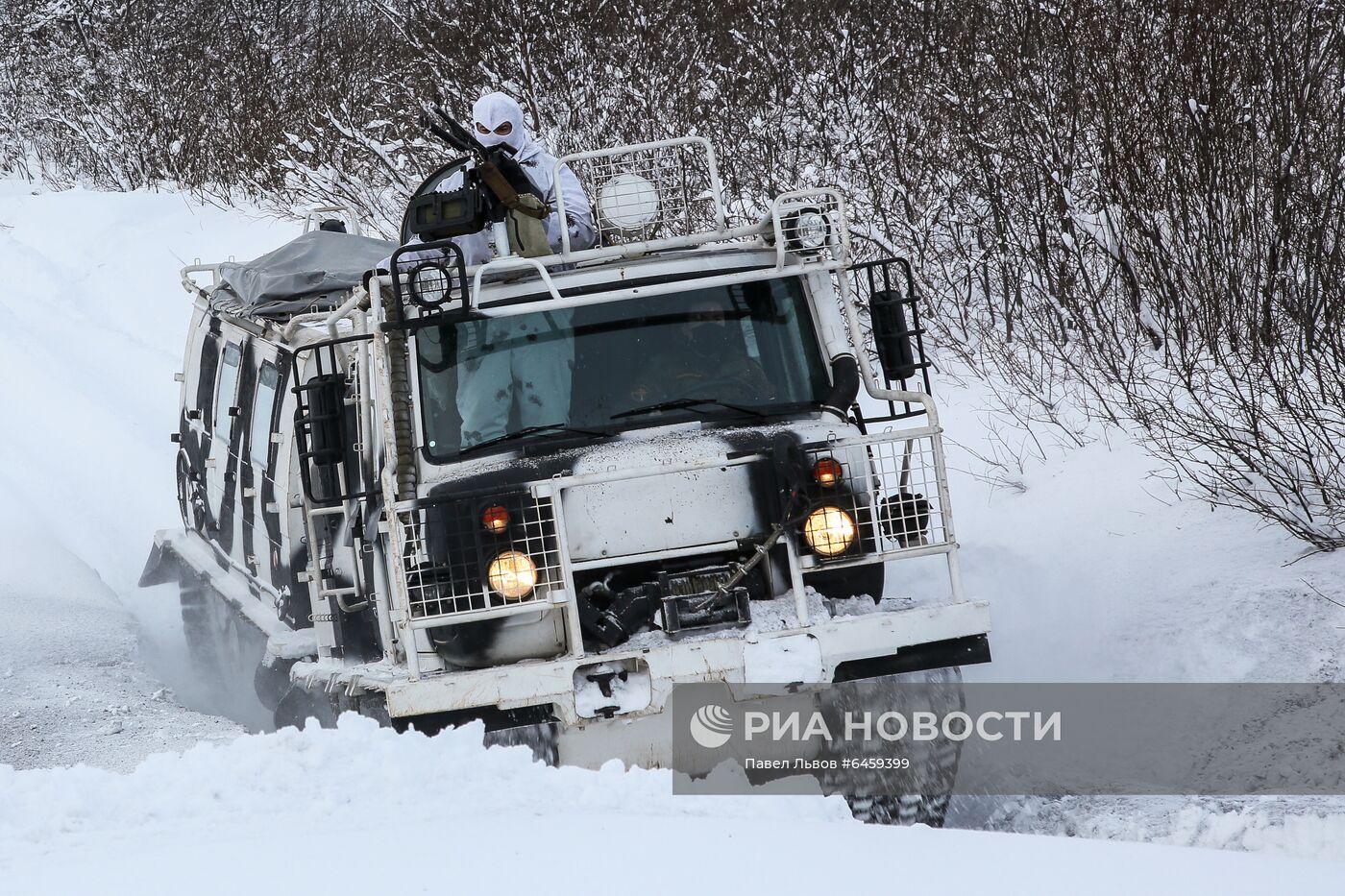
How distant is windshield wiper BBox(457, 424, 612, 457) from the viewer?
18.0 ft

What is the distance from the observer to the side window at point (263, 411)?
7551 mm

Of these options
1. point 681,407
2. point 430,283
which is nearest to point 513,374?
point 430,283

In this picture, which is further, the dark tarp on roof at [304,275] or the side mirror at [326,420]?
the dark tarp on roof at [304,275]

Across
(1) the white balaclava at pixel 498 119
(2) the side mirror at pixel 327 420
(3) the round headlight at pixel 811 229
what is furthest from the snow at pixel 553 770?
(1) the white balaclava at pixel 498 119

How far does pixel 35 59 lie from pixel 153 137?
12.4ft

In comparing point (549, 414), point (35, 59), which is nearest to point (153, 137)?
point (35, 59)

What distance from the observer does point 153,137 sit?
21.3 m

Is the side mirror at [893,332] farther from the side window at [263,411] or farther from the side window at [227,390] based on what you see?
the side window at [227,390]

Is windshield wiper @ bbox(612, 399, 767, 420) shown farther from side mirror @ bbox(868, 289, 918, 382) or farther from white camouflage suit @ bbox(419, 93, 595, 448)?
side mirror @ bbox(868, 289, 918, 382)

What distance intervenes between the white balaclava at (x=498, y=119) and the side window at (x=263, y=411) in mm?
1810

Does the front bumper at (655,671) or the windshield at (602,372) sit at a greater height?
the windshield at (602,372)

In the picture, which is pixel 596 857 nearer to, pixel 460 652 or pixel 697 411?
pixel 460 652

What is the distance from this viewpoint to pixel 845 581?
5531 millimetres

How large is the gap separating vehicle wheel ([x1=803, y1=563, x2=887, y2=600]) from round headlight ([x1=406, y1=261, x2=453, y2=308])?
177cm
